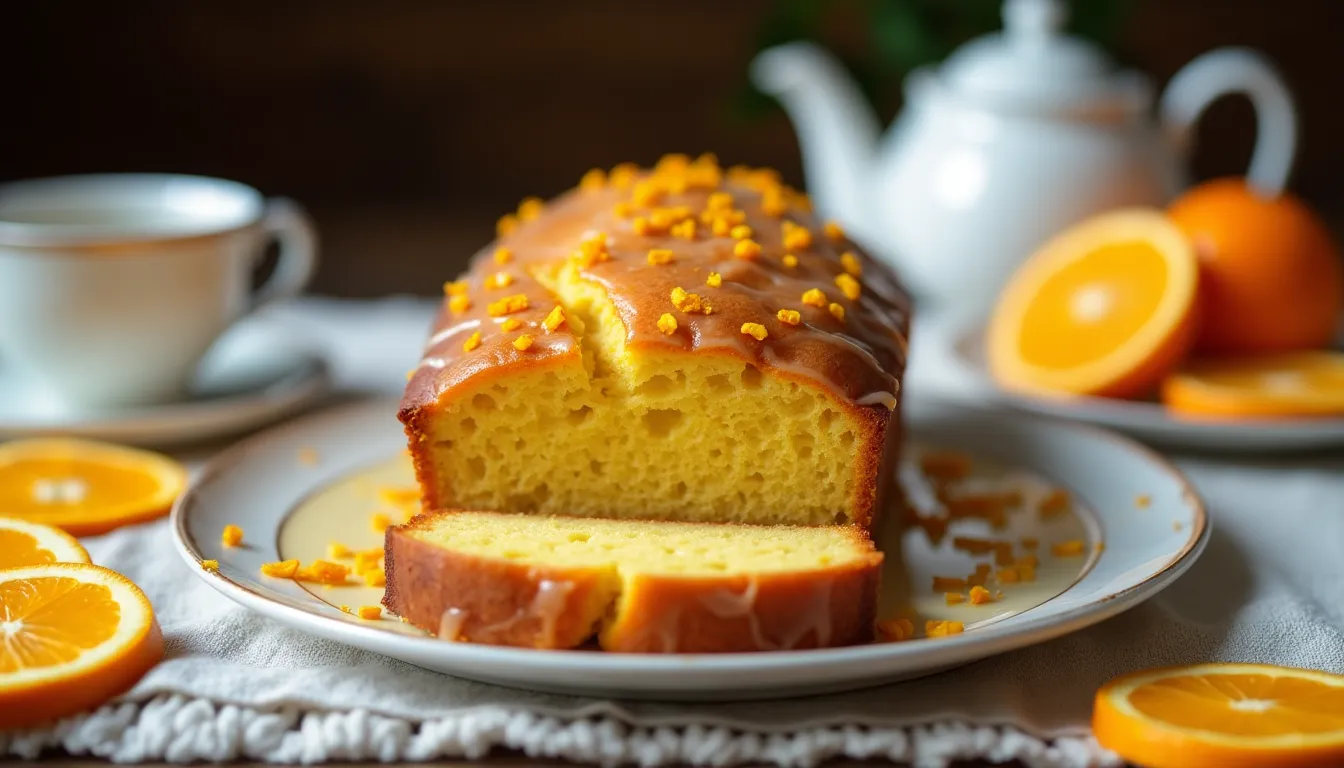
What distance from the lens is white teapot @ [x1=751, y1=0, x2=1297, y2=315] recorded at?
352 cm

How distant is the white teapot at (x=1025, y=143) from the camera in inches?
139

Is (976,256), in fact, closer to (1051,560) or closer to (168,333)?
(1051,560)

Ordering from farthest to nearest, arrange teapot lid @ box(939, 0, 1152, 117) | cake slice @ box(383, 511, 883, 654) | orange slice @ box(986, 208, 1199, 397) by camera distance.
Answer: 1. teapot lid @ box(939, 0, 1152, 117)
2. orange slice @ box(986, 208, 1199, 397)
3. cake slice @ box(383, 511, 883, 654)

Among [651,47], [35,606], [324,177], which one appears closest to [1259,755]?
[35,606]

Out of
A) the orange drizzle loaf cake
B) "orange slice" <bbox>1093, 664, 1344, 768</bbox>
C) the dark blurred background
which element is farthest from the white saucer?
the dark blurred background

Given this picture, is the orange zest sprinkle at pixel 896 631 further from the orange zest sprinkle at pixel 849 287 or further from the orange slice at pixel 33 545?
the orange slice at pixel 33 545

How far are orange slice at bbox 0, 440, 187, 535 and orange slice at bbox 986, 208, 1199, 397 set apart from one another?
1.84 meters

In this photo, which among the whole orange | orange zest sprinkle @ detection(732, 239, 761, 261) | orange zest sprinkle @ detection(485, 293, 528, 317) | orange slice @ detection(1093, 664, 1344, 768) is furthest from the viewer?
the whole orange

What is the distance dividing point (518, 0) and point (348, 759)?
4416 mm

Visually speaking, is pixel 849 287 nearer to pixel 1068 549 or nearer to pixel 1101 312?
pixel 1068 549

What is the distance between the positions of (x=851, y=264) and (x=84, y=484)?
1.45 metres

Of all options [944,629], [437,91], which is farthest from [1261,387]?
[437,91]

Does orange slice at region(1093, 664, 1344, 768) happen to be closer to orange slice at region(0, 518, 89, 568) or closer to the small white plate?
the small white plate

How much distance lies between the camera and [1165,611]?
80.3 inches
